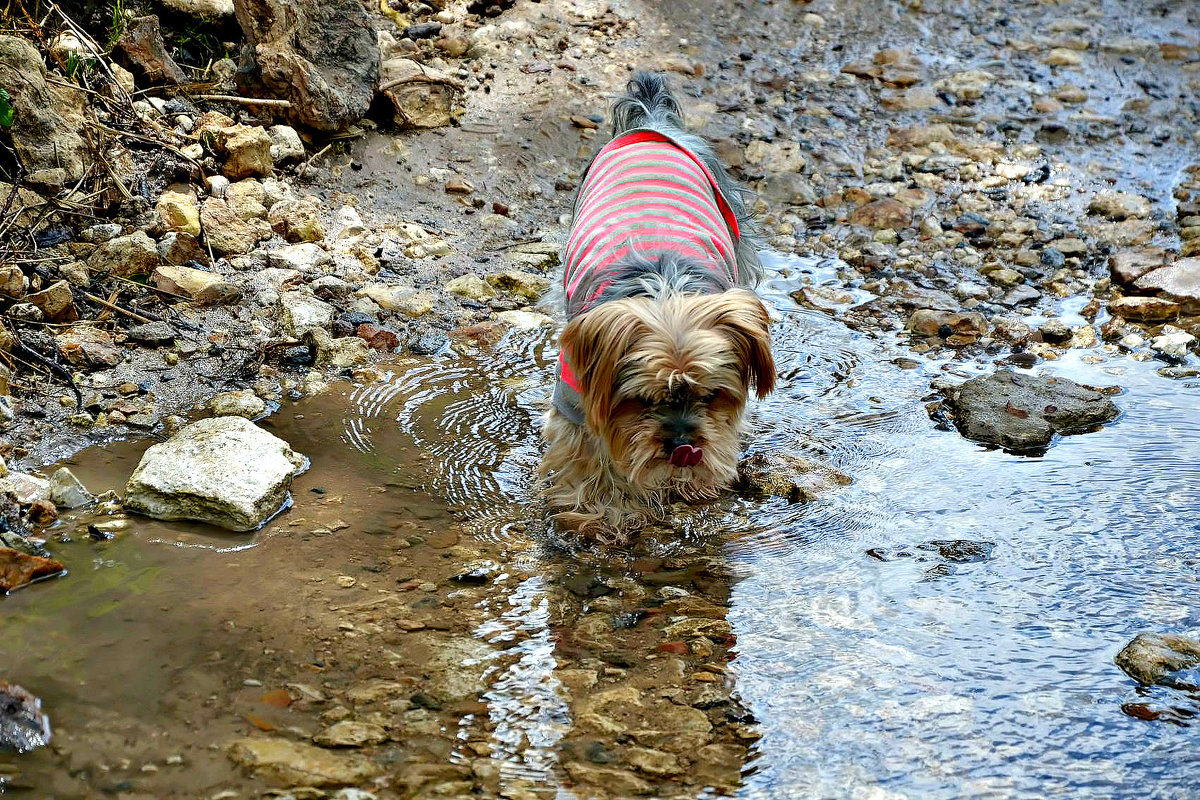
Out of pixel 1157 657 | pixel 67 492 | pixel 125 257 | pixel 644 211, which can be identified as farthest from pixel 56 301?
pixel 1157 657

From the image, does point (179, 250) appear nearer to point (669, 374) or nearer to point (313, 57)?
point (313, 57)

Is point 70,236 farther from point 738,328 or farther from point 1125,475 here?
point 1125,475

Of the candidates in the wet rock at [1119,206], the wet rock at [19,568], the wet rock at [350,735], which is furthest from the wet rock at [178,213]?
the wet rock at [1119,206]

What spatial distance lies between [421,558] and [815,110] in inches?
241

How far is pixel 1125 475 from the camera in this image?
15.3 ft

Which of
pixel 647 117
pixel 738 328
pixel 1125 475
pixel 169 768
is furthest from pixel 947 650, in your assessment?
pixel 647 117

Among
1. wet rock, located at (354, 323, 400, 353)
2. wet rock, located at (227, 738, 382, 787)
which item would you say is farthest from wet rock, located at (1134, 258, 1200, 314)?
wet rock, located at (227, 738, 382, 787)

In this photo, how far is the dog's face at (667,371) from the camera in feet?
13.3

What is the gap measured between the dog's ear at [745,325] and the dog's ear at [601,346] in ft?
1.06

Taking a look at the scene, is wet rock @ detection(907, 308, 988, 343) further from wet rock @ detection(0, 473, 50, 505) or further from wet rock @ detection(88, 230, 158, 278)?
wet rock @ detection(0, 473, 50, 505)

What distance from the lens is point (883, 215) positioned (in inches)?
300

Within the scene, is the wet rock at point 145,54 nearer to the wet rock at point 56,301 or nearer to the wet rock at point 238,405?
the wet rock at point 56,301

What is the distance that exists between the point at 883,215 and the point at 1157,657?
4.79 m

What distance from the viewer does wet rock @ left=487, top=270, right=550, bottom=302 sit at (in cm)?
664
